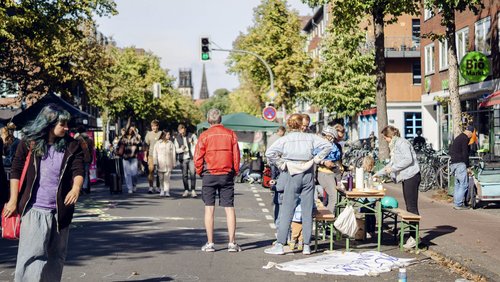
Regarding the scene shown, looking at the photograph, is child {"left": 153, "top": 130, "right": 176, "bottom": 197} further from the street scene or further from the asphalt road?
the asphalt road

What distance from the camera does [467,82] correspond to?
34.8m

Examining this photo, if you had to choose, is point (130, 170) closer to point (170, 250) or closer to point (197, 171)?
point (197, 171)

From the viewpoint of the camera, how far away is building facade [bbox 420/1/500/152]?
31.7 metres

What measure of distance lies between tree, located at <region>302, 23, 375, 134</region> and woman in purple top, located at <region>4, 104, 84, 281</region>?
45.8 metres

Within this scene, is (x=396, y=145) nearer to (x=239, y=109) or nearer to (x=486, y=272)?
(x=486, y=272)

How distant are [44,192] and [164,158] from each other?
14918mm

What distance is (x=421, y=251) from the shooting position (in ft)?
38.9

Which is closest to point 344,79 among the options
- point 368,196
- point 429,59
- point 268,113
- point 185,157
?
point 429,59

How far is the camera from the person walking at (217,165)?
11.8 m

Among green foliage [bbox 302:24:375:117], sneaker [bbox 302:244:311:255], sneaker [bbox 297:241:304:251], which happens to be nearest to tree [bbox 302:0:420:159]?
sneaker [bbox 297:241:304:251]

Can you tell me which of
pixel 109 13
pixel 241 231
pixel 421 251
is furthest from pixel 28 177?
pixel 109 13

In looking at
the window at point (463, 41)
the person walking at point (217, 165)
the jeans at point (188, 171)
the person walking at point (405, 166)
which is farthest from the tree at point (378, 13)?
the person walking at point (217, 165)

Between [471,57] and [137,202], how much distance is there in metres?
13.1

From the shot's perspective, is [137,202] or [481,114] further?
[481,114]
